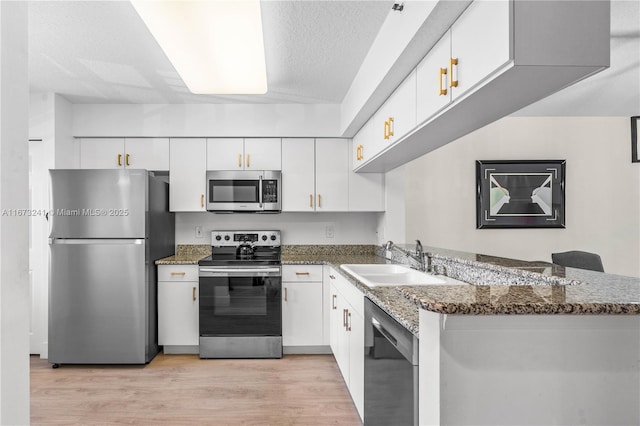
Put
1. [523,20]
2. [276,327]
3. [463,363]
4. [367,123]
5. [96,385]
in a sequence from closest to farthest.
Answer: [463,363] < [523,20] < [96,385] < [367,123] < [276,327]

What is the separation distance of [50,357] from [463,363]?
12.0 ft

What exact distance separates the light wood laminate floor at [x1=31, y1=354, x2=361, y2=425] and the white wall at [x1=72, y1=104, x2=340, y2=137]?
82.5 inches

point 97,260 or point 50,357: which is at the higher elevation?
point 97,260

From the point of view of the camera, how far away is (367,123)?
352 cm

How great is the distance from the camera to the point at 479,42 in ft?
4.86

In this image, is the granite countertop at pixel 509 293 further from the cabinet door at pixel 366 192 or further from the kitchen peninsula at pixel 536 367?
the cabinet door at pixel 366 192

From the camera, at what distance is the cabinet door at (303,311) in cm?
390

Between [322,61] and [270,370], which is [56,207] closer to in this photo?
[270,370]

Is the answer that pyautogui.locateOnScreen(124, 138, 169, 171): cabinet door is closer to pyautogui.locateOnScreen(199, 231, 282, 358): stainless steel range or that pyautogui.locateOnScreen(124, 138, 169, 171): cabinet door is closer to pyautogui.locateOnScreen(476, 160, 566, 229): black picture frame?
pyautogui.locateOnScreen(199, 231, 282, 358): stainless steel range

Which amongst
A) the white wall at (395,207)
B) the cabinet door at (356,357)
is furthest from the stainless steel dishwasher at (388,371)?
the white wall at (395,207)

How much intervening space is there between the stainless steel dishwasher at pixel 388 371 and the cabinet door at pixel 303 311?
164 centimetres

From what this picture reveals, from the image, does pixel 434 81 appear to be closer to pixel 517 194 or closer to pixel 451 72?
pixel 451 72

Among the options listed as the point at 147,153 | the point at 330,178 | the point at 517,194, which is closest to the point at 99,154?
the point at 147,153

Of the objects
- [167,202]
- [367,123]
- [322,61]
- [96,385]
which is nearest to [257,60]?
[322,61]
